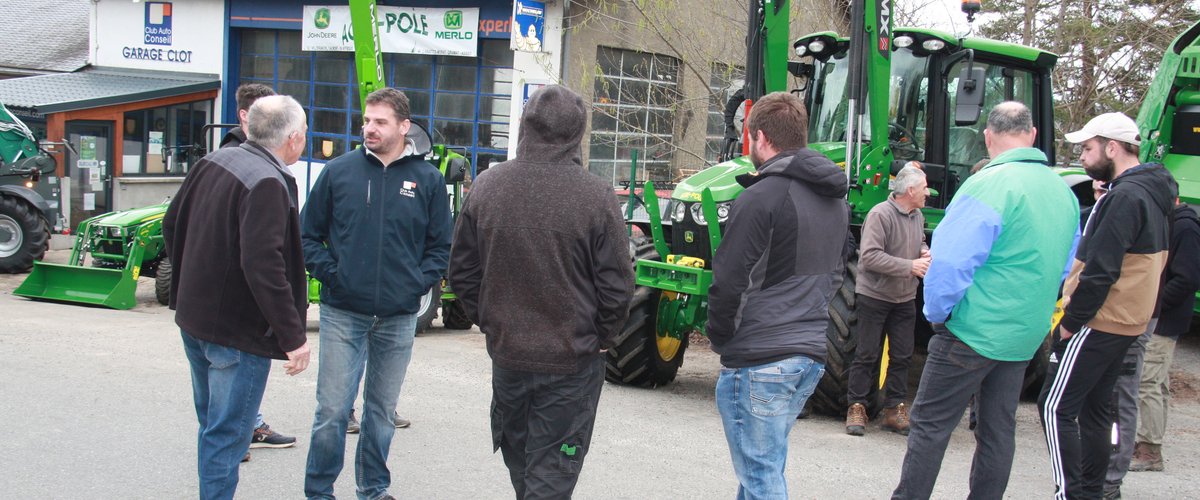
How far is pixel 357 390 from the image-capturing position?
443cm

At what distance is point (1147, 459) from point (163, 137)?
60.1 ft

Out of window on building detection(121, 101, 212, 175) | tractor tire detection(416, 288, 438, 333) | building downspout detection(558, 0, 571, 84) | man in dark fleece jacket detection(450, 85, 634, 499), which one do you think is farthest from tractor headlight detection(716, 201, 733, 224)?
window on building detection(121, 101, 212, 175)

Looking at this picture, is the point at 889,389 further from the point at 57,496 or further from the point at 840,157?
the point at 57,496

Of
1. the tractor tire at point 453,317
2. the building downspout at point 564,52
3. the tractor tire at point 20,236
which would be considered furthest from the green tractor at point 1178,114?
the tractor tire at point 20,236

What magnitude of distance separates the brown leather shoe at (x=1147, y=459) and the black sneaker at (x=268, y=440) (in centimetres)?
489

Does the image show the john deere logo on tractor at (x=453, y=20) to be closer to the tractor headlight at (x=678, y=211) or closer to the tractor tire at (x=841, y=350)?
the tractor headlight at (x=678, y=211)

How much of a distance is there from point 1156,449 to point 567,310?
13.9ft

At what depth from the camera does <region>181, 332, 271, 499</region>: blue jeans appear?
391 cm

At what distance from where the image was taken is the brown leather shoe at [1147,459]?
585cm

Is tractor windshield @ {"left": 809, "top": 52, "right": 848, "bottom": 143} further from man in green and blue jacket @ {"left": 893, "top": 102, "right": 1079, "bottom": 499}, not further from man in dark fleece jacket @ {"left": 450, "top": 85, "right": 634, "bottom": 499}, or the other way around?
man in dark fleece jacket @ {"left": 450, "top": 85, "right": 634, "bottom": 499}

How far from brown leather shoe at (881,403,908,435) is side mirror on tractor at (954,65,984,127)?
197 centimetres

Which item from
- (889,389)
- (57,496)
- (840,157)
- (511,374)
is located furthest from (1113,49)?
(57,496)

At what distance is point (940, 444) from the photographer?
13.8ft

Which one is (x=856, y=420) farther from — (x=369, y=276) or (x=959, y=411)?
(x=369, y=276)
